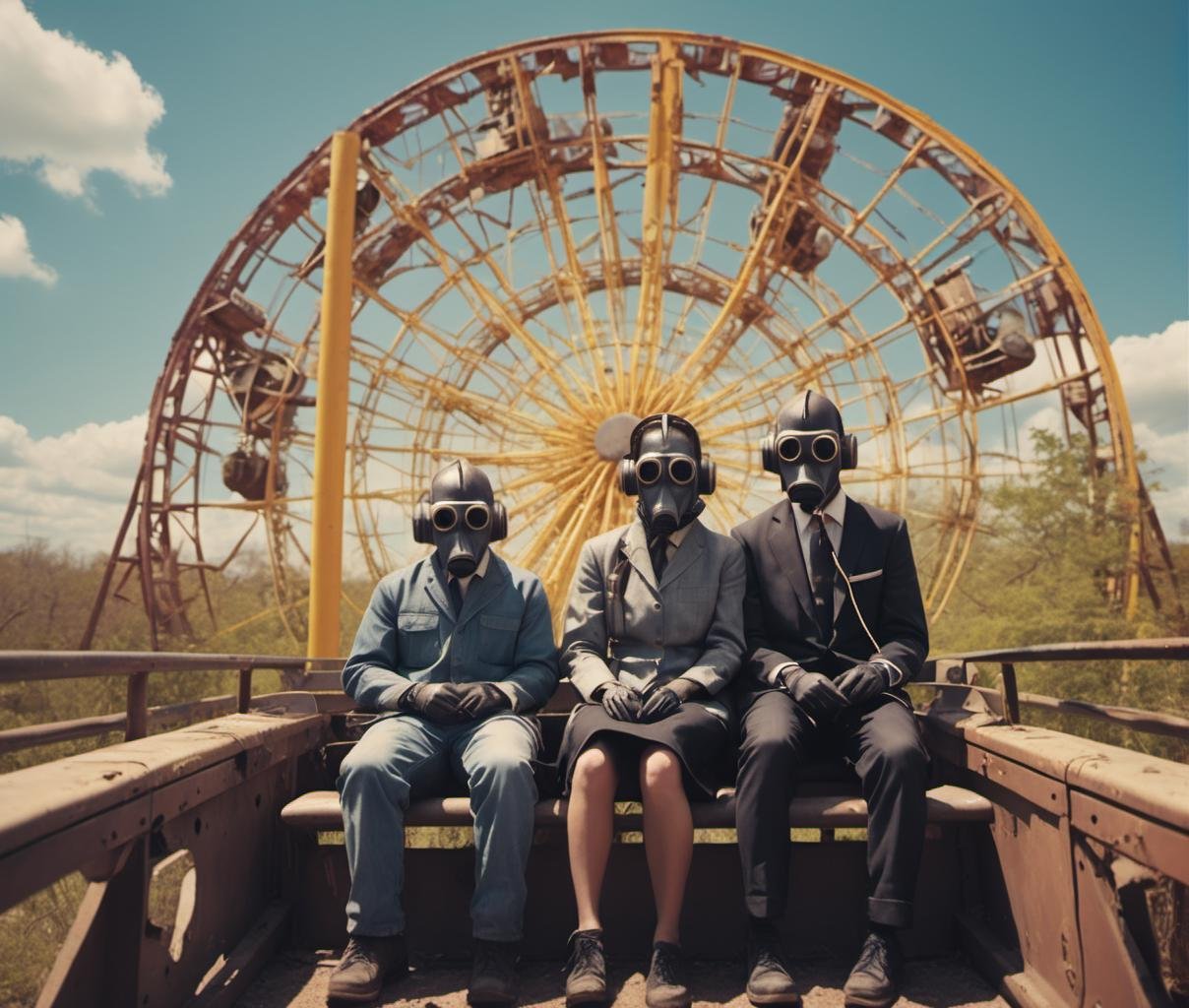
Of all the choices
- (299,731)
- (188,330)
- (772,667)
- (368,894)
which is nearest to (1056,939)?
(772,667)

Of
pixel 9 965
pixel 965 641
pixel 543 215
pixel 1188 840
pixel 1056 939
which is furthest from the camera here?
pixel 543 215

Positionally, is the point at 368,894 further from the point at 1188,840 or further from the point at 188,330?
the point at 188,330

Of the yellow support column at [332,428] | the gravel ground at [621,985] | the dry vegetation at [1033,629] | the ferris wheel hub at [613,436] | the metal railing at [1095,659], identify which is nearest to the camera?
the metal railing at [1095,659]

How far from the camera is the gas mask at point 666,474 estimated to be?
10.3 feet

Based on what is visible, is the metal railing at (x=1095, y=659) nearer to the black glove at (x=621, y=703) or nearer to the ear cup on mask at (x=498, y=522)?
the black glove at (x=621, y=703)

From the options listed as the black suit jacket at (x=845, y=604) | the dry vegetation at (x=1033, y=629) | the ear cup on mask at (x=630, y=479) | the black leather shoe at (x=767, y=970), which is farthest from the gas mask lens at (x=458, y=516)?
the dry vegetation at (x=1033, y=629)

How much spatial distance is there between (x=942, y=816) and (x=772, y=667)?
0.69m

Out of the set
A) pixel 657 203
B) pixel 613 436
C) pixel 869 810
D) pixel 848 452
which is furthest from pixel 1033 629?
pixel 869 810

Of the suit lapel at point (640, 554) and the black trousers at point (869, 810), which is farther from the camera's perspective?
the suit lapel at point (640, 554)

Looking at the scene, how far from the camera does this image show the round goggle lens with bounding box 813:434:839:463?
3.10m

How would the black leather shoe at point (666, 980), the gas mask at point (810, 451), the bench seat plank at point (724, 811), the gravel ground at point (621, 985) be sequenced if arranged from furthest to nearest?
1. the gas mask at point (810, 451)
2. the bench seat plank at point (724, 811)
3. the gravel ground at point (621, 985)
4. the black leather shoe at point (666, 980)

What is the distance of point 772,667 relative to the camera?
2936 mm

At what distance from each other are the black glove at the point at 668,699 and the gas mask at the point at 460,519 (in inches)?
33.9

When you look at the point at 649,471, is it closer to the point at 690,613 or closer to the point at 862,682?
the point at 690,613
